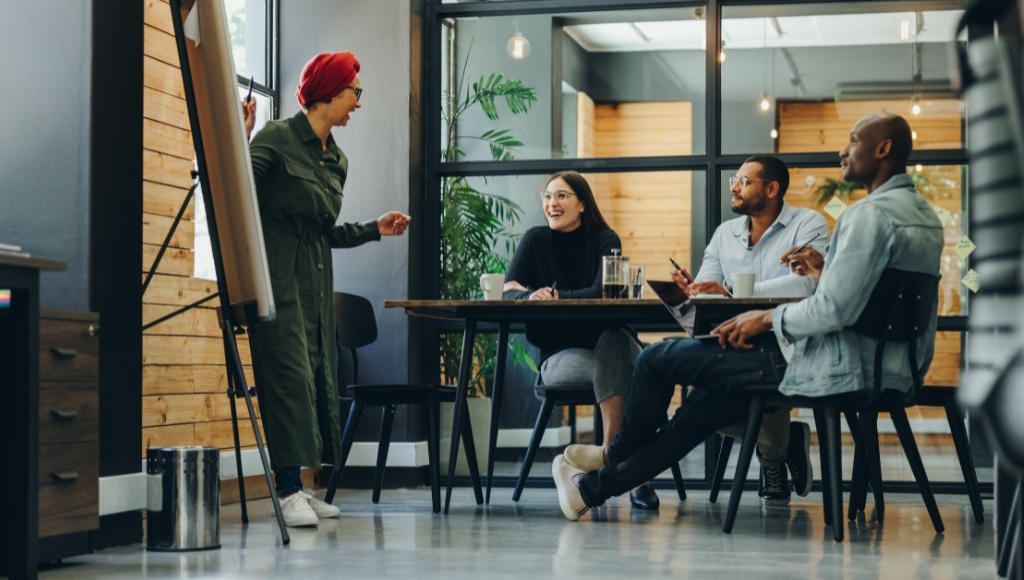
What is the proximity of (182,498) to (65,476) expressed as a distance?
37 cm

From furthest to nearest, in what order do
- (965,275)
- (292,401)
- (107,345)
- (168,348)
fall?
1. (965,275)
2. (168,348)
3. (292,401)
4. (107,345)

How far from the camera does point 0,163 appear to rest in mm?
2857

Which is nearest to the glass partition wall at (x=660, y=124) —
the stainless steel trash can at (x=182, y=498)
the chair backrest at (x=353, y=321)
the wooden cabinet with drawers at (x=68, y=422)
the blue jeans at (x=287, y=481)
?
the chair backrest at (x=353, y=321)

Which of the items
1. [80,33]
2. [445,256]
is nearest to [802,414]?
[445,256]

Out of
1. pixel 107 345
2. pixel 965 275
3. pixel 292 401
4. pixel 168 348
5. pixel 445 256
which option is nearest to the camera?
pixel 107 345

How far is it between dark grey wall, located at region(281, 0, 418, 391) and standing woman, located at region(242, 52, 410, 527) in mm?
1094

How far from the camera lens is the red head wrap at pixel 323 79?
3455 mm

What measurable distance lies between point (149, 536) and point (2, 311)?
2.56 ft

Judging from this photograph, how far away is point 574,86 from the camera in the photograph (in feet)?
16.1

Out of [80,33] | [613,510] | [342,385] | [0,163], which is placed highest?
[80,33]

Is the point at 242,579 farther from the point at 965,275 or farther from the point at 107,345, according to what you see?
the point at 965,275

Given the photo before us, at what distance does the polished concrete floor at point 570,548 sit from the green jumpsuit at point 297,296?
32 cm

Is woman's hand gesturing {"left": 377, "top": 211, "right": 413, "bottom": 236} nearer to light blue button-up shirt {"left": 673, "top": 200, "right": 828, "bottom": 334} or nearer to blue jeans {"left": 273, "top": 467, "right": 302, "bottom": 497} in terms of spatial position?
blue jeans {"left": 273, "top": 467, "right": 302, "bottom": 497}

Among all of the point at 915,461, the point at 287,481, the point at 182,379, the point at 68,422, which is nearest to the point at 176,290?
the point at 182,379
